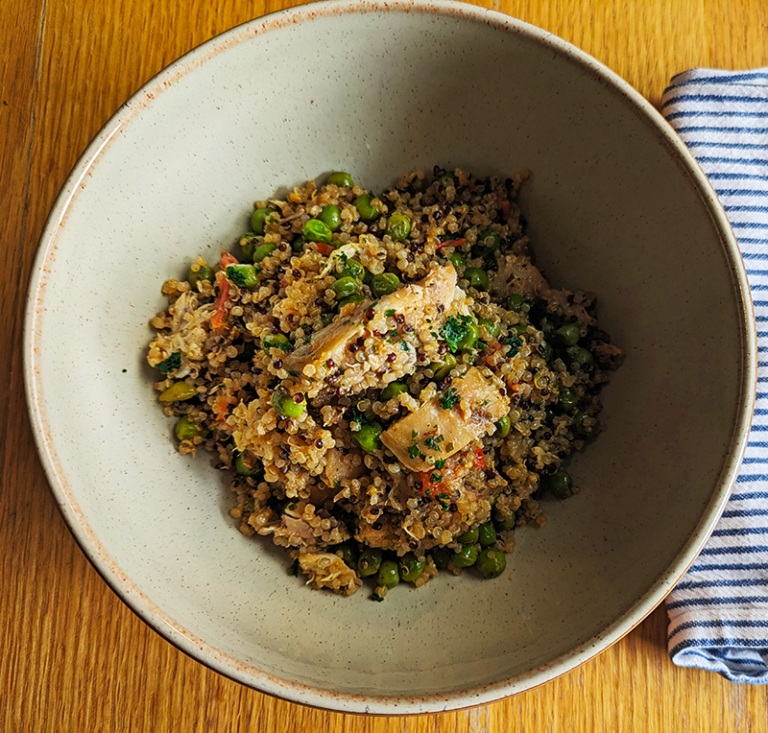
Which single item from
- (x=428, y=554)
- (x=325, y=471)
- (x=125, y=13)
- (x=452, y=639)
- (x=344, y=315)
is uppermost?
(x=125, y=13)

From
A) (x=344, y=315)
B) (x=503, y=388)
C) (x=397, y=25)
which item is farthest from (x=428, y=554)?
(x=397, y=25)

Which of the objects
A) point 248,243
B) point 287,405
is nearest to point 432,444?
point 287,405

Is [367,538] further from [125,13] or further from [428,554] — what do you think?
[125,13]

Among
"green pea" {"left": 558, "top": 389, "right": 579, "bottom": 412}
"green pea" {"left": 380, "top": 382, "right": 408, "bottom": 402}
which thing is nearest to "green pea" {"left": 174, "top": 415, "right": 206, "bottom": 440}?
"green pea" {"left": 380, "top": 382, "right": 408, "bottom": 402}

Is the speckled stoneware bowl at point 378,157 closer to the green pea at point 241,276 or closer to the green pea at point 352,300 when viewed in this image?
the green pea at point 241,276

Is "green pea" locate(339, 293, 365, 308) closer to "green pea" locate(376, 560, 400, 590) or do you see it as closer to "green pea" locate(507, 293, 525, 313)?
"green pea" locate(507, 293, 525, 313)

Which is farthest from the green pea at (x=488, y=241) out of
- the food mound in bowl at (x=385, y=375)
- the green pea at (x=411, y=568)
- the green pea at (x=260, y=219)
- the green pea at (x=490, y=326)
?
the green pea at (x=411, y=568)
